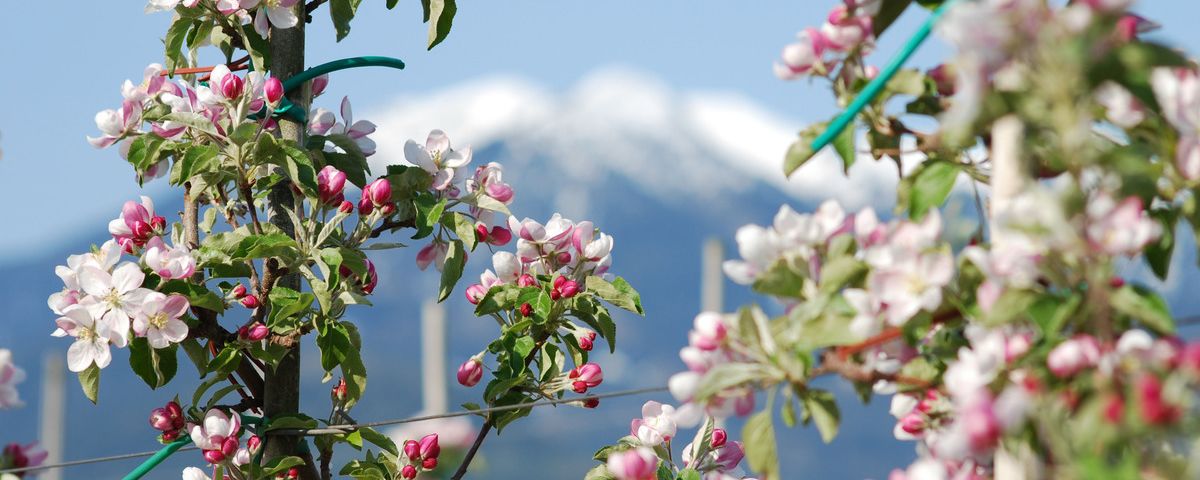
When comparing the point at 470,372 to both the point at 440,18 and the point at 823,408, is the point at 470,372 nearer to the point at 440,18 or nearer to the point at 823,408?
A: the point at 440,18

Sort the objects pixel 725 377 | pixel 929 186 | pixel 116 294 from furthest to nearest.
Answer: pixel 116 294
pixel 929 186
pixel 725 377

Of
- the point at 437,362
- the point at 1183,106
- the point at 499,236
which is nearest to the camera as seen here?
the point at 1183,106

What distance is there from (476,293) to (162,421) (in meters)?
0.55

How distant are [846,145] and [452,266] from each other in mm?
938

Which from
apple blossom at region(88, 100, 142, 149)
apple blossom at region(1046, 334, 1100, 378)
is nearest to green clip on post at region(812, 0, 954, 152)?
apple blossom at region(1046, 334, 1100, 378)

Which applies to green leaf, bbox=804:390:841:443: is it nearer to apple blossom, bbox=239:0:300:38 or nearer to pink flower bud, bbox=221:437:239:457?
pink flower bud, bbox=221:437:239:457

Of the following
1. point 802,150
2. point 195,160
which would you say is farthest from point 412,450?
point 802,150

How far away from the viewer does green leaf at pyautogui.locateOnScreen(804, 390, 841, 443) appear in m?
1.35

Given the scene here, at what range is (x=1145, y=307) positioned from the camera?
3.95 feet

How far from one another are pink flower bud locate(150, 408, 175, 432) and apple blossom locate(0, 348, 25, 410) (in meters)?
0.74

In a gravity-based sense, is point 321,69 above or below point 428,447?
above

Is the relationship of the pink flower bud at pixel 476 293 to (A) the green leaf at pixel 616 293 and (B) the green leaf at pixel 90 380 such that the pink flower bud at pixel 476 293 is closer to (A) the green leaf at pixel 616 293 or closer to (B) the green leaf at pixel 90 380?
(A) the green leaf at pixel 616 293

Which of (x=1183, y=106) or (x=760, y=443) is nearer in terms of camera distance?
(x=1183, y=106)

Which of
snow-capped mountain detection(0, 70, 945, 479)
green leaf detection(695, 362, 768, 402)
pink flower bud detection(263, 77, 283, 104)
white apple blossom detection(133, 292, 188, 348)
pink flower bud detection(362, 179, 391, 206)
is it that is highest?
pink flower bud detection(263, 77, 283, 104)
